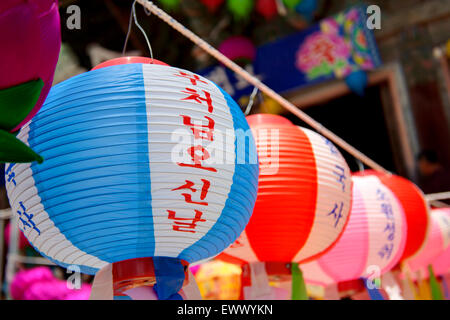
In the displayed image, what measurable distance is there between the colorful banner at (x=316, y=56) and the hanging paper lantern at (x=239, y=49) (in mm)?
98

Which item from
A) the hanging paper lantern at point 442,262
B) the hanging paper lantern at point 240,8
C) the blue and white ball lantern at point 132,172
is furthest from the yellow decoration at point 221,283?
the hanging paper lantern at point 240,8

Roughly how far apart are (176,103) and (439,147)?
476 centimetres

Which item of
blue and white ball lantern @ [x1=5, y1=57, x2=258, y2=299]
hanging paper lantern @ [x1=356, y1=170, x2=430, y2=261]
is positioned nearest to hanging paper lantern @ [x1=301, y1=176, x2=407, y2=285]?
hanging paper lantern @ [x1=356, y1=170, x2=430, y2=261]

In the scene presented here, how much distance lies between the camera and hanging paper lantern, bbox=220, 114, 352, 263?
6.78ft

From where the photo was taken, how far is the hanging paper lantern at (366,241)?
101 inches

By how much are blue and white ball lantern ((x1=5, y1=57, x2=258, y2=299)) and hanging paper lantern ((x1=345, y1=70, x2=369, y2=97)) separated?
4585 mm

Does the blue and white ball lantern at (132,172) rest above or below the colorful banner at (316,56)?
below

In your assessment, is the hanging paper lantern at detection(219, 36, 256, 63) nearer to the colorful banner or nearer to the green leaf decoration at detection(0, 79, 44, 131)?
the colorful banner

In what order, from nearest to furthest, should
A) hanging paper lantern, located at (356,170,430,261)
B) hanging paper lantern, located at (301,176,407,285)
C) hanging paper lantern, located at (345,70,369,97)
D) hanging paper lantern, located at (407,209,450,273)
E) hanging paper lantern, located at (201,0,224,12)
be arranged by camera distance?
hanging paper lantern, located at (301,176,407,285)
hanging paper lantern, located at (356,170,430,261)
hanging paper lantern, located at (407,209,450,273)
hanging paper lantern, located at (345,70,369,97)
hanging paper lantern, located at (201,0,224,12)

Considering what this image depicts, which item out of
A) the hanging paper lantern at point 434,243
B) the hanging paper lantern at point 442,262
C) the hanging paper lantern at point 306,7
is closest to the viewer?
the hanging paper lantern at point 434,243

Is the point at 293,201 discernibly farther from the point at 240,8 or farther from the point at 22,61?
the point at 240,8

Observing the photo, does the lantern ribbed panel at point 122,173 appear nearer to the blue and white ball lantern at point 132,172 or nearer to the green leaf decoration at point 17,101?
the blue and white ball lantern at point 132,172

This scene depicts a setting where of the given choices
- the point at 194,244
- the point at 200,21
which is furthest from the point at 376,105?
the point at 194,244

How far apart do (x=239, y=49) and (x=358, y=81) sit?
1.55 m
